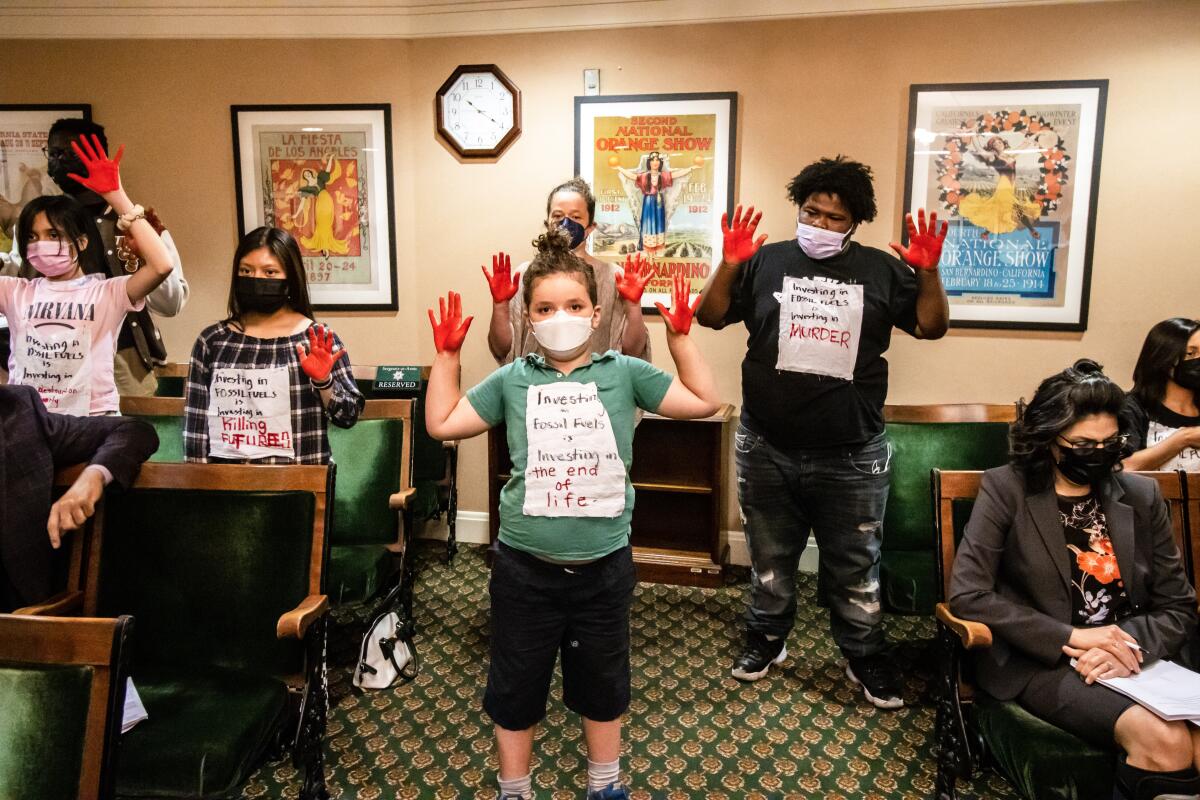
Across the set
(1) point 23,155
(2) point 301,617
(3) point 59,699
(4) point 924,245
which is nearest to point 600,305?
(4) point 924,245

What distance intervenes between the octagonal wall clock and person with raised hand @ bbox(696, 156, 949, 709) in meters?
1.70

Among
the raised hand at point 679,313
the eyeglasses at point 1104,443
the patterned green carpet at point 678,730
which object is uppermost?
the raised hand at point 679,313

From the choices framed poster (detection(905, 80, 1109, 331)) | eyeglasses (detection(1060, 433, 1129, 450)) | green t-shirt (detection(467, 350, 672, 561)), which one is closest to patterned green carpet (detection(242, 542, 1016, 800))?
green t-shirt (detection(467, 350, 672, 561))

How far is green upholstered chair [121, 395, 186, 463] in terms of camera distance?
2659 mm

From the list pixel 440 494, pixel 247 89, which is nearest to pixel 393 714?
pixel 440 494

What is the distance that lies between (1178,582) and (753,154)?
91.7 inches

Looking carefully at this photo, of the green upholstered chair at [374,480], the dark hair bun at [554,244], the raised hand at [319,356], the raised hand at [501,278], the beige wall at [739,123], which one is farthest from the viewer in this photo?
the beige wall at [739,123]

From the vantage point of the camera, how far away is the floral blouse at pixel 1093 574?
1.77m

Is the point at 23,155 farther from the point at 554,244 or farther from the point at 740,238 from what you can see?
the point at 740,238

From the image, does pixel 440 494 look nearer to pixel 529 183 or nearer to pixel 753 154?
pixel 529 183

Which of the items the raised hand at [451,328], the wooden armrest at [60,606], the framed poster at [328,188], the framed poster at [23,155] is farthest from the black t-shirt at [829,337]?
the framed poster at [23,155]

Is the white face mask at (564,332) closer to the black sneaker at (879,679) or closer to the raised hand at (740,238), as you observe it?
the raised hand at (740,238)

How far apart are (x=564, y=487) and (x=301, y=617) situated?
641 mm

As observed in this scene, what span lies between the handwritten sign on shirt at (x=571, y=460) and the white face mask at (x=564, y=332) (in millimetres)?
101
